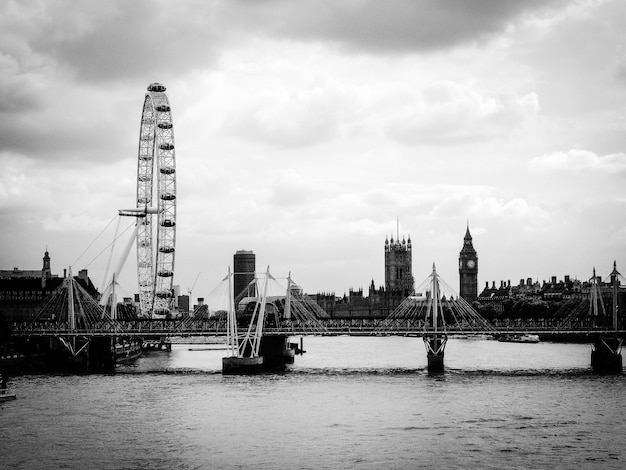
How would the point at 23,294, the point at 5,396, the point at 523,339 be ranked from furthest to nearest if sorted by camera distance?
the point at 523,339
the point at 23,294
the point at 5,396

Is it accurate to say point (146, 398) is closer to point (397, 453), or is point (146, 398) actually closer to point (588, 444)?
point (397, 453)

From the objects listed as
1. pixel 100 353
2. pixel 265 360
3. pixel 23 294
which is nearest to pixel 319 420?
pixel 265 360

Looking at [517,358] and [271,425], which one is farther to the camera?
[517,358]

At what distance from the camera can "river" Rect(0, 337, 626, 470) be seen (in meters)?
39.5

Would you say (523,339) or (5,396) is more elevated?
(523,339)

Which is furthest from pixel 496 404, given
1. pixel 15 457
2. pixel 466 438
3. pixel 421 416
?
pixel 15 457

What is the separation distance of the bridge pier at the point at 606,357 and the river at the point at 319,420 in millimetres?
1689

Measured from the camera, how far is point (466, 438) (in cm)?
4369

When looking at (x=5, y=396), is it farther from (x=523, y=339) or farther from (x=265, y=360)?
(x=523, y=339)

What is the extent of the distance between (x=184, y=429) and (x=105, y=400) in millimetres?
12632

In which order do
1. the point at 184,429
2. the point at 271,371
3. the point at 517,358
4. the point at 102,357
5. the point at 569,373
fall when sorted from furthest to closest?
the point at 517,358
the point at 102,357
the point at 271,371
the point at 569,373
the point at 184,429

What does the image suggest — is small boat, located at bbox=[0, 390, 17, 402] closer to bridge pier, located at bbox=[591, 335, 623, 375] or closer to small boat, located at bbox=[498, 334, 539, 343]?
bridge pier, located at bbox=[591, 335, 623, 375]

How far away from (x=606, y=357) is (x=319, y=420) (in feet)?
116

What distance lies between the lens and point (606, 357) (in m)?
77.2
